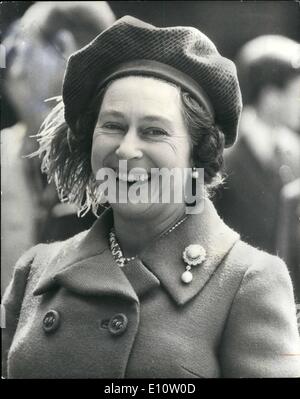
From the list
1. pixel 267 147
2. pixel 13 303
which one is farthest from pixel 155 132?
pixel 13 303

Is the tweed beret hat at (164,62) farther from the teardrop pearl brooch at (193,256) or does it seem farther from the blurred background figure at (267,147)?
the teardrop pearl brooch at (193,256)

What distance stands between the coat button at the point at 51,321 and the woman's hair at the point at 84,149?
0.36 meters

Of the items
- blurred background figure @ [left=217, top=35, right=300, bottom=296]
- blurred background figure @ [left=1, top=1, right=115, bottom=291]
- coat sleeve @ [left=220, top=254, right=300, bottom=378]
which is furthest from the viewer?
blurred background figure @ [left=1, top=1, right=115, bottom=291]

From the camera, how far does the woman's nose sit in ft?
4.70

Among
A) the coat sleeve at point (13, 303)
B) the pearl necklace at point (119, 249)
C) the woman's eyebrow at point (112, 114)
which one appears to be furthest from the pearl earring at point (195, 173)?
the coat sleeve at point (13, 303)

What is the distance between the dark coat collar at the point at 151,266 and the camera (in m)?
1.45

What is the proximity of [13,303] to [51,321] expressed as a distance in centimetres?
28

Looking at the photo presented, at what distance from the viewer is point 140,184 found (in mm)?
1477

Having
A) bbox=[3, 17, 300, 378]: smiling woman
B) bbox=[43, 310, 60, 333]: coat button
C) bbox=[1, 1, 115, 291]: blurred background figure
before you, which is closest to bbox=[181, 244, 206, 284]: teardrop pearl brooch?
bbox=[3, 17, 300, 378]: smiling woman

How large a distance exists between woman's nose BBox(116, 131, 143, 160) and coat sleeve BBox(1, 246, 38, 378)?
50 centimetres

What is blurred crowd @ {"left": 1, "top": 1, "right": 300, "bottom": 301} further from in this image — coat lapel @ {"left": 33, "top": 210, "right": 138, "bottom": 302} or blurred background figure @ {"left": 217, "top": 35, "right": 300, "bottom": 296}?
coat lapel @ {"left": 33, "top": 210, "right": 138, "bottom": 302}

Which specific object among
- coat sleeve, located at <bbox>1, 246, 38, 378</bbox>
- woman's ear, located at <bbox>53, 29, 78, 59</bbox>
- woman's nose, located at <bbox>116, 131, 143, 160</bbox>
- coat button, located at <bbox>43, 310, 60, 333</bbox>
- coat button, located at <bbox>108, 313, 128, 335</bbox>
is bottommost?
coat sleeve, located at <bbox>1, 246, 38, 378</bbox>
